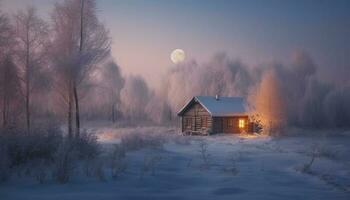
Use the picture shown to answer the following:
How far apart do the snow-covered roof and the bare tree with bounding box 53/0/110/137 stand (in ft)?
69.7

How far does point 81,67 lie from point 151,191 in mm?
14703

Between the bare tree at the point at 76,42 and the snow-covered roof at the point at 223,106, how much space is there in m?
21.2

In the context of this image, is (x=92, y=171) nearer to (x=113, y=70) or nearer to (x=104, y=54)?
(x=104, y=54)

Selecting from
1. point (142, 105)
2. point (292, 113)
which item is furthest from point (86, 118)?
point (292, 113)

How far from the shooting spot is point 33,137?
12.6 metres

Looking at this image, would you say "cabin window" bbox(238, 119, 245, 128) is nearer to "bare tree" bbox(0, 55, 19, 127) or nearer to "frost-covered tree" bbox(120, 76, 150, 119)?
"bare tree" bbox(0, 55, 19, 127)

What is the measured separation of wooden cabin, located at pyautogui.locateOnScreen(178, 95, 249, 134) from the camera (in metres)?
42.2

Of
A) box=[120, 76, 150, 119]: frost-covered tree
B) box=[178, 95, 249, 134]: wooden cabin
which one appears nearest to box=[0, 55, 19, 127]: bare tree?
box=[178, 95, 249, 134]: wooden cabin

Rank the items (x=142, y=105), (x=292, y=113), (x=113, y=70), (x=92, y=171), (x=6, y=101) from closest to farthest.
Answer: (x=92, y=171) < (x=6, y=101) < (x=292, y=113) < (x=113, y=70) < (x=142, y=105)

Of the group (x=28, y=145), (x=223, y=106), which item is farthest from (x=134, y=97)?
(x=28, y=145)

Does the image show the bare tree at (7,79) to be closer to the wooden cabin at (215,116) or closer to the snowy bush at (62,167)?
the snowy bush at (62,167)

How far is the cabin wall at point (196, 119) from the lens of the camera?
141ft

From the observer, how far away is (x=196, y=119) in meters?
44.6

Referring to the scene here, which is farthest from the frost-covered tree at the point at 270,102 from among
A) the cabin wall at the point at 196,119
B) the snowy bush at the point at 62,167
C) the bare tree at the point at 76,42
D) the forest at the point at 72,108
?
the snowy bush at the point at 62,167
